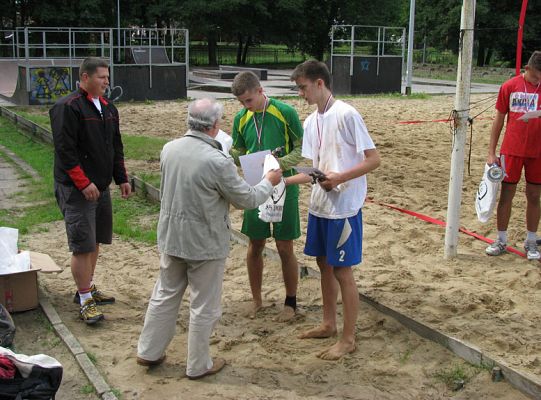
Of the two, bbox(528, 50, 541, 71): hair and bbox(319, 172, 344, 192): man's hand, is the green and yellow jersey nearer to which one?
bbox(319, 172, 344, 192): man's hand


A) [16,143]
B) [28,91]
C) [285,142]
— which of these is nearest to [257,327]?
[285,142]

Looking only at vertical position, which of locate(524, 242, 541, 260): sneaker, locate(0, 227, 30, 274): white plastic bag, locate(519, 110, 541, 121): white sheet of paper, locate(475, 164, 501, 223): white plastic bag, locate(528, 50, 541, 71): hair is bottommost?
locate(524, 242, 541, 260): sneaker

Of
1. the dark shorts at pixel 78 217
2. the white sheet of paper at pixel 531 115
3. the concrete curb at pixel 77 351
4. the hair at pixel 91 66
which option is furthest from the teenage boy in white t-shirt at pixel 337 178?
the white sheet of paper at pixel 531 115

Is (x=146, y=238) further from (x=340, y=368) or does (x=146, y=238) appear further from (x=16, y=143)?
(x=16, y=143)

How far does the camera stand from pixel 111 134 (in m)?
5.00

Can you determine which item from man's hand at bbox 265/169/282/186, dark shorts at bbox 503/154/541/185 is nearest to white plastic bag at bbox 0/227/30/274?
man's hand at bbox 265/169/282/186

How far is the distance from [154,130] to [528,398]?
12.0 meters

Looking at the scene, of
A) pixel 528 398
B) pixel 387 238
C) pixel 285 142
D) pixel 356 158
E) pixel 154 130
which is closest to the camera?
pixel 528 398

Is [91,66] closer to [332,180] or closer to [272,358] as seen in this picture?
[332,180]

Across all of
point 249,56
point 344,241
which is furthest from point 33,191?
point 249,56

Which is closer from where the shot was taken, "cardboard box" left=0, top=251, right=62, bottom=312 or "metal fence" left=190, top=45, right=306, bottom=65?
"cardboard box" left=0, top=251, right=62, bottom=312

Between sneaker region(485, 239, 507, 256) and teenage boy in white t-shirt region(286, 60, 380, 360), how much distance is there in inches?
92.7

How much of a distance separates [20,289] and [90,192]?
3.21 feet

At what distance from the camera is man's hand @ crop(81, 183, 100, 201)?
4707mm
